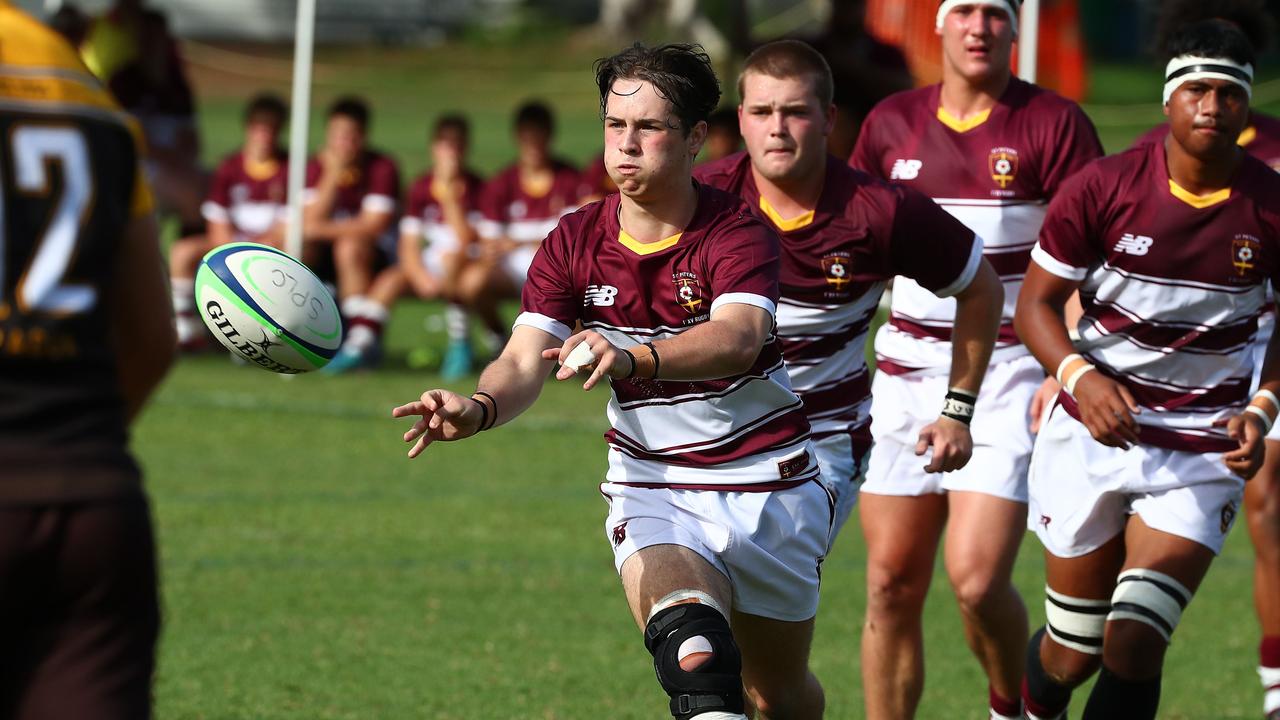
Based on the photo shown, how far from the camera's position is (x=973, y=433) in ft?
20.2

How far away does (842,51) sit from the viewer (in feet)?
40.5

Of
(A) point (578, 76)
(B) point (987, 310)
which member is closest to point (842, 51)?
(B) point (987, 310)

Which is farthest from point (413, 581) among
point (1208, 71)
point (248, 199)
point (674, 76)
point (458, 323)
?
point (248, 199)

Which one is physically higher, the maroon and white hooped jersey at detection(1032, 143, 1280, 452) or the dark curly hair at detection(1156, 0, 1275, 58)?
the dark curly hair at detection(1156, 0, 1275, 58)

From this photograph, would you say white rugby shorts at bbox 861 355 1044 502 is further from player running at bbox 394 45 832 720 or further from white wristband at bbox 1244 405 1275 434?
player running at bbox 394 45 832 720

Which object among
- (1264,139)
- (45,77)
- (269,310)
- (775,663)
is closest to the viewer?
(45,77)

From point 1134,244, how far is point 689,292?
1.54 meters

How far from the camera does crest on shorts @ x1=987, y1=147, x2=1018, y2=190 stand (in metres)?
6.12

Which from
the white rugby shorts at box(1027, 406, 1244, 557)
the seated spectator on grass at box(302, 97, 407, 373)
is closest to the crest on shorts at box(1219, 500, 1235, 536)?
the white rugby shorts at box(1027, 406, 1244, 557)

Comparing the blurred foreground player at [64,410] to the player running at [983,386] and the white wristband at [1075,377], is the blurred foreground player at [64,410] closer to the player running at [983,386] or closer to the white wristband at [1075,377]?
the white wristband at [1075,377]

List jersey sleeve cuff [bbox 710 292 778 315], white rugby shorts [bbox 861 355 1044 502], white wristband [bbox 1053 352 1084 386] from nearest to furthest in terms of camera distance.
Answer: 1. jersey sleeve cuff [bbox 710 292 778 315]
2. white wristband [bbox 1053 352 1084 386]
3. white rugby shorts [bbox 861 355 1044 502]

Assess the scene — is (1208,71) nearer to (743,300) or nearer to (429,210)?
(743,300)

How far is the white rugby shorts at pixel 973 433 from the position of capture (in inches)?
239

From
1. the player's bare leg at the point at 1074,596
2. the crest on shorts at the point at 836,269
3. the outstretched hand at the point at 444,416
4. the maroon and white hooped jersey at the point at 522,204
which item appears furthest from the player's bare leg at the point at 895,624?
the maroon and white hooped jersey at the point at 522,204
